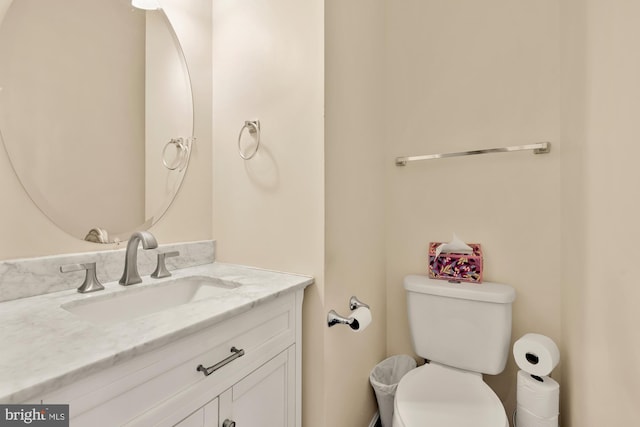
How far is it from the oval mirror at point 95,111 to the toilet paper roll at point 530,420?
1.66 m

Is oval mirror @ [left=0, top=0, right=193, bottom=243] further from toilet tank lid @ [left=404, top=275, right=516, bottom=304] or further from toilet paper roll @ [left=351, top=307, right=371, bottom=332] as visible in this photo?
toilet tank lid @ [left=404, top=275, right=516, bottom=304]

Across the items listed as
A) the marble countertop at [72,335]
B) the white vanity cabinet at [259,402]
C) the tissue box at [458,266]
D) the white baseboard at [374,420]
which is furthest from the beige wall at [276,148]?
the tissue box at [458,266]

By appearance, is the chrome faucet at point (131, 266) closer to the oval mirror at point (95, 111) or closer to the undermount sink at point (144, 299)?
the undermount sink at point (144, 299)

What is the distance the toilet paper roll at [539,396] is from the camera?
1089 millimetres

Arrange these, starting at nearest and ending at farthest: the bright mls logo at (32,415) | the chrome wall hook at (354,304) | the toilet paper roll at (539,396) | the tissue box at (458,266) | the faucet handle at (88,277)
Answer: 1. the bright mls logo at (32,415)
2. the faucet handle at (88,277)
3. the toilet paper roll at (539,396)
4. the chrome wall hook at (354,304)
5. the tissue box at (458,266)

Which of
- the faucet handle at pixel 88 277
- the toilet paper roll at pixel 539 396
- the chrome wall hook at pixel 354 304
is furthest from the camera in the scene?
the chrome wall hook at pixel 354 304

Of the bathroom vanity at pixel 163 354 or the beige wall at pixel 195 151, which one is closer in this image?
the bathroom vanity at pixel 163 354

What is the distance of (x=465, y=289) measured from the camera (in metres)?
1.31

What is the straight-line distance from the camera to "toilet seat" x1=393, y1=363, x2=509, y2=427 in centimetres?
97

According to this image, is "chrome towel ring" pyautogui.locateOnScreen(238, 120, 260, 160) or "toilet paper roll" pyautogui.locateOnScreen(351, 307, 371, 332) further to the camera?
"chrome towel ring" pyautogui.locateOnScreen(238, 120, 260, 160)

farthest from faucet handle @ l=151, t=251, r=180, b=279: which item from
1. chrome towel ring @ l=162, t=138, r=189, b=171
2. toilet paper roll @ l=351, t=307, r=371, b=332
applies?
toilet paper roll @ l=351, t=307, r=371, b=332

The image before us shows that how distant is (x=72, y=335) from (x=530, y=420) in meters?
1.50

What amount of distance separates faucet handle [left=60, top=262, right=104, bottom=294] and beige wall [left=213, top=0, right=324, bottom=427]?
1.69 ft

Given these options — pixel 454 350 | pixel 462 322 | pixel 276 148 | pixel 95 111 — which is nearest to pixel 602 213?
pixel 462 322
